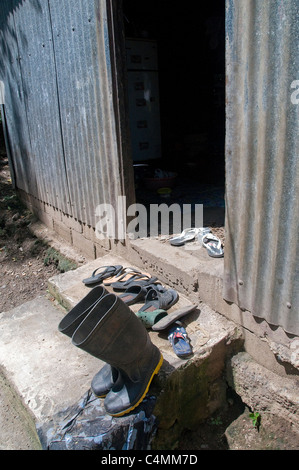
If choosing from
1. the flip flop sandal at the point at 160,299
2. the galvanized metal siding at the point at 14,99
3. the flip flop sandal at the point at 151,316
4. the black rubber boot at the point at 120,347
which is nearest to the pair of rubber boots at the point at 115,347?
the black rubber boot at the point at 120,347

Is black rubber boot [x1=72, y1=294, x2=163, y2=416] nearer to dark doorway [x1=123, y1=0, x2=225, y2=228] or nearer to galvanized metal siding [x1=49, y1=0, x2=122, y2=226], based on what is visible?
galvanized metal siding [x1=49, y1=0, x2=122, y2=226]

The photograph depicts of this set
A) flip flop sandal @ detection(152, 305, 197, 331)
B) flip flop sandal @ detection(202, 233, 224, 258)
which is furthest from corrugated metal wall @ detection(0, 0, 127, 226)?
flip flop sandal @ detection(152, 305, 197, 331)

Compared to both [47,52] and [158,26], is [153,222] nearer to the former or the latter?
[47,52]

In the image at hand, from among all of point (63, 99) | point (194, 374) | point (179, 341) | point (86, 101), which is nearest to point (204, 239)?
point (179, 341)

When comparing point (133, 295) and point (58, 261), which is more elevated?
point (133, 295)

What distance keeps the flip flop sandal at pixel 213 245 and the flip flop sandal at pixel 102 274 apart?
0.98 metres

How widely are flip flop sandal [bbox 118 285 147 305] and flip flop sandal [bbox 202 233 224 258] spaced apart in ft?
2.40

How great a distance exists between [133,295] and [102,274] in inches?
23.6

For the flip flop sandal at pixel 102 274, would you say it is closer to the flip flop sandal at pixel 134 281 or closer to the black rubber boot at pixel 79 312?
the flip flop sandal at pixel 134 281

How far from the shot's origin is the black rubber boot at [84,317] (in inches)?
90.7

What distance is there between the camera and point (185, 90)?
7.22 m

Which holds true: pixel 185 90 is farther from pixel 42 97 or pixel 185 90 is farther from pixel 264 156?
pixel 264 156

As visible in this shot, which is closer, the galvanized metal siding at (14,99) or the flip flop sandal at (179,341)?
the flip flop sandal at (179,341)

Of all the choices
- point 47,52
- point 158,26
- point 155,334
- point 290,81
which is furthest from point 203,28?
point 155,334
